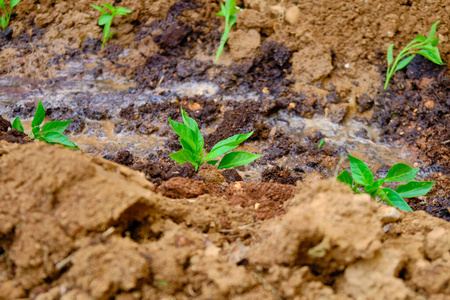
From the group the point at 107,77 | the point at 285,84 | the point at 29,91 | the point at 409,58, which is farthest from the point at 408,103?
A: the point at 29,91

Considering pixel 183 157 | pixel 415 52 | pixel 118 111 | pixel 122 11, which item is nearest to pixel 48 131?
pixel 183 157

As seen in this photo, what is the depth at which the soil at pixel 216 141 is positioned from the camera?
1285 mm

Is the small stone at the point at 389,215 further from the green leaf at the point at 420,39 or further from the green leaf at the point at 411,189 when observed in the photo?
the green leaf at the point at 420,39

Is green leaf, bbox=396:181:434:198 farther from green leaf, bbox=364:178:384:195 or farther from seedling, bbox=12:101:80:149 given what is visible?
seedling, bbox=12:101:80:149

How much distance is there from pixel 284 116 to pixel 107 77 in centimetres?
196

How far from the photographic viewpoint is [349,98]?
3826 mm

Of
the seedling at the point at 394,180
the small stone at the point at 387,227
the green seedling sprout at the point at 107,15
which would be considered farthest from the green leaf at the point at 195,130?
the green seedling sprout at the point at 107,15

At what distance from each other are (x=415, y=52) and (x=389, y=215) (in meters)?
2.62

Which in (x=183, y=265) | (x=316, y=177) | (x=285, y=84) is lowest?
(x=316, y=177)

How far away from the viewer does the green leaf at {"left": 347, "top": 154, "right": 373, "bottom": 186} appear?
2.30 m

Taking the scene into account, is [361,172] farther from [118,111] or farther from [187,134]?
[118,111]

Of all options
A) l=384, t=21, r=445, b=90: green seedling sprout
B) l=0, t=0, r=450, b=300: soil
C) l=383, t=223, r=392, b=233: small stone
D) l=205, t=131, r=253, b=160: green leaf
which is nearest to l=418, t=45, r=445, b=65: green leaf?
l=384, t=21, r=445, b=90: green seedling sprout

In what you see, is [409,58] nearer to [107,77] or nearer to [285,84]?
[285,84]

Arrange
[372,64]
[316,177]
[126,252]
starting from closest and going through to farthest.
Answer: [126,252] → [316,177] → [372,64]
